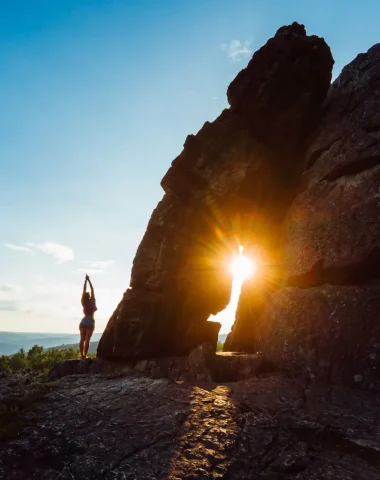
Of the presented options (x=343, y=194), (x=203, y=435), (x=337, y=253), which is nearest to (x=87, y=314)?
(x=203, y=435)

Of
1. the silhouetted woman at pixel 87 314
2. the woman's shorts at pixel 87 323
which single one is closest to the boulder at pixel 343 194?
the silhouetted woman at pixel 87 314

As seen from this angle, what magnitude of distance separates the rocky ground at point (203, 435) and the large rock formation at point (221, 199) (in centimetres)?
713

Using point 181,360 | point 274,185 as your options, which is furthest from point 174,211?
point 181,360

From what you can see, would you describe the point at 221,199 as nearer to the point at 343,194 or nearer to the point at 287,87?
the point at 343,194

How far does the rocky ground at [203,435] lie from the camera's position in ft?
23.5

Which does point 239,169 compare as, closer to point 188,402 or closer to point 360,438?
point 188,402

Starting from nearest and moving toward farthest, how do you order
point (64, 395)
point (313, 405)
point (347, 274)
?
point (313, 405)
point (64, 395)
point (347, 274)

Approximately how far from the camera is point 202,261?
67.1ft

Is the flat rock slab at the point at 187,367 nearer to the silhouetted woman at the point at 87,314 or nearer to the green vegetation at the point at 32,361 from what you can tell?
the silhouetted woman at the point at 87,314

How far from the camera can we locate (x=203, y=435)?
8438 mm

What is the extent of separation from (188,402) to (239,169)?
13236 mm

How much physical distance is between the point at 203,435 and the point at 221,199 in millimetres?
13537

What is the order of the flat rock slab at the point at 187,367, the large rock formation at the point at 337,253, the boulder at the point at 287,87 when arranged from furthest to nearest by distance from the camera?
the boulder at the point at 287,87 < the flat rock slab at the point at 187,367 < the large rock formation at the point at 337,253

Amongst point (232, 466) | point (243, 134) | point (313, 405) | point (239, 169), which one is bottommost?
point (232, 466)
